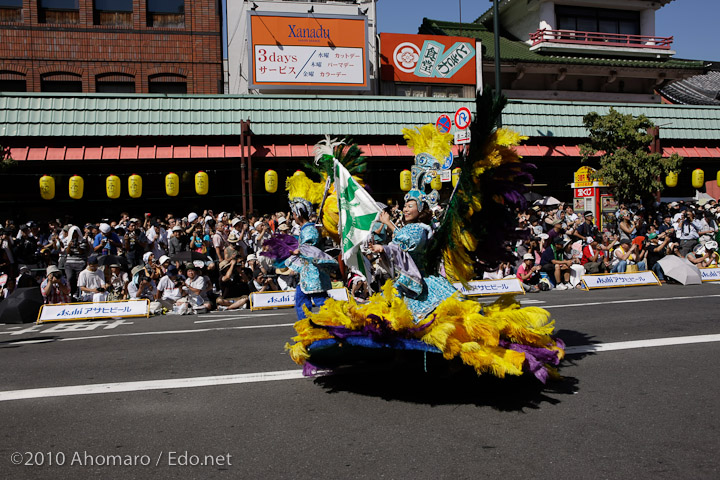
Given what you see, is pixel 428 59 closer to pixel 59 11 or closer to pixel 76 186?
pixel 59 11

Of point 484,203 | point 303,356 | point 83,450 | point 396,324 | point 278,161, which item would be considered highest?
point 278,161

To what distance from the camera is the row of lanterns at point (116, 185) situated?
1709cm

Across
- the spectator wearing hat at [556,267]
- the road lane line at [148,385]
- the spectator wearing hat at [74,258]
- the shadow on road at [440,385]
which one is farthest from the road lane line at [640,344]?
the spectator wearing hat at [74,258]

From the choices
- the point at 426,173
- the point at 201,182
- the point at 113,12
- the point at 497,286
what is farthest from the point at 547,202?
the point at 113,12

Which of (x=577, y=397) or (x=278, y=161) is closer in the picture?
(x=577, y=397)

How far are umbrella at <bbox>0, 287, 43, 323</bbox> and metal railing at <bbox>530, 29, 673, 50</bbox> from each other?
2537cm

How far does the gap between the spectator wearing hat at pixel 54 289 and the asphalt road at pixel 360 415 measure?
15.9ft

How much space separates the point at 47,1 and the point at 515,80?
65.4 ft

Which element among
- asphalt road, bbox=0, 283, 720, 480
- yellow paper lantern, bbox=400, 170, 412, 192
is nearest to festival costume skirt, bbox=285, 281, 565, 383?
asphalt road, bbox=0, 283, 720, 480

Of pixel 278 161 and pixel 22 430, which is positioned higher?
pixel 278 161

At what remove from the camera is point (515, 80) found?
2891 centimetres

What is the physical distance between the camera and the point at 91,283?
1273cm

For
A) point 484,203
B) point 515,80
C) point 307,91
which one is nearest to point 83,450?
point 484,203

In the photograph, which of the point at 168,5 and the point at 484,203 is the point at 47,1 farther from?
the point at 484,203
